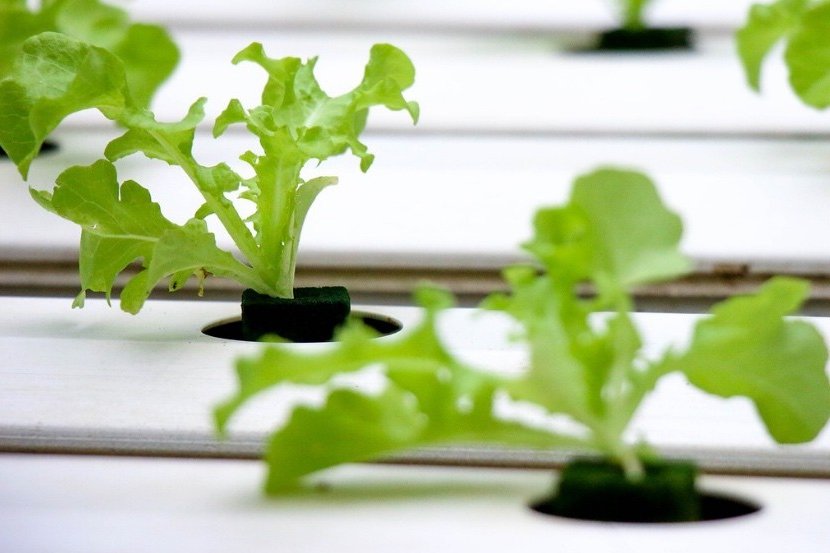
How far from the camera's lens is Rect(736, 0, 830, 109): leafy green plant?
2.20 ft

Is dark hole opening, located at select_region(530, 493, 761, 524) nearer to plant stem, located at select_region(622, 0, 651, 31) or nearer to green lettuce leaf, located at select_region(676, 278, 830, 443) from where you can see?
green lettuce leaf, located at select_region(676, 278, 830, 443)

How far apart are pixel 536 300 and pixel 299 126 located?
0.87ft

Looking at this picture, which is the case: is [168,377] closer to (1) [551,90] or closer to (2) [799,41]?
(2) [799,41]

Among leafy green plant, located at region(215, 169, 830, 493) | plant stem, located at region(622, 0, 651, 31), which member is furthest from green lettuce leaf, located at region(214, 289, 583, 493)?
plant stem, located at region(622, 0, 651, 31)

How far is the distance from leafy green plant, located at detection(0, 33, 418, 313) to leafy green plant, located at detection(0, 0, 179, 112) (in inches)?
13.3

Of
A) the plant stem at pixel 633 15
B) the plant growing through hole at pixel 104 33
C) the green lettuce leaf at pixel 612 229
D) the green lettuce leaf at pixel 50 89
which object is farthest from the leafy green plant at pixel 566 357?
the plant stem at pixel 633 15

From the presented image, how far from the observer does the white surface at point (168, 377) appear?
1.77 feet

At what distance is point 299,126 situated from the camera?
65 centimetres

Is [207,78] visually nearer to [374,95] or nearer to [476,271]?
[476,271]

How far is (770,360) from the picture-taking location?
44 cm

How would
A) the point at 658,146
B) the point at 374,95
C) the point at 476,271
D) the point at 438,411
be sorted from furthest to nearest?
the point at 658,146 < the point at 476,271 < the point at 374,95 < the point at 438,411

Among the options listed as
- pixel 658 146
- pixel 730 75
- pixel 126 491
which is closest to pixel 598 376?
pixel 126 491

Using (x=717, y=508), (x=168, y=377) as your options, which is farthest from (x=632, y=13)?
(x=717, y=508)

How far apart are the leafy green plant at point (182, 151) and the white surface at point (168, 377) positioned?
0.04 meters
